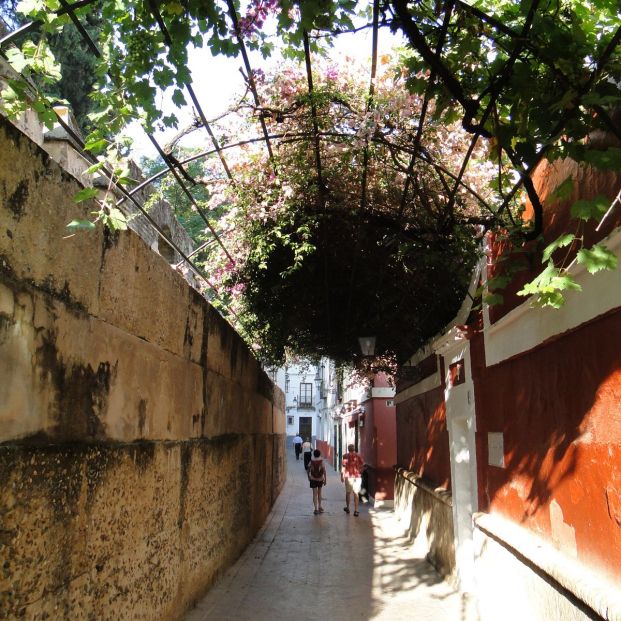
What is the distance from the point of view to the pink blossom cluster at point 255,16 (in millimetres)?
3270

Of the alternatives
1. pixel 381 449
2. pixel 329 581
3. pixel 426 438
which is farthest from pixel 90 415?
pixel 381 449

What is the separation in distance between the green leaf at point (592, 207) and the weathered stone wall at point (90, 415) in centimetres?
237

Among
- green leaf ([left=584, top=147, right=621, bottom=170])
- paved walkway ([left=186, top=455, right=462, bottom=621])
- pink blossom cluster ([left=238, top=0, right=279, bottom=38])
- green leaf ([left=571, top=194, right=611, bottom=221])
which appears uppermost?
pink blossom cluster ([left=238, top=0, right=279, bottom=38])

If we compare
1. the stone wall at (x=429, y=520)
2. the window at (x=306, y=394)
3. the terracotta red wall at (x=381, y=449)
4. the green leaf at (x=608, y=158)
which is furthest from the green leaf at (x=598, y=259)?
the window at (x=306, y=394)

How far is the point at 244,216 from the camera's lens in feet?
20.8

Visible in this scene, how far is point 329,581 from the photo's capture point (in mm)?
6848

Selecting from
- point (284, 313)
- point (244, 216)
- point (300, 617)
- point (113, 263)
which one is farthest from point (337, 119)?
point (300, 617)

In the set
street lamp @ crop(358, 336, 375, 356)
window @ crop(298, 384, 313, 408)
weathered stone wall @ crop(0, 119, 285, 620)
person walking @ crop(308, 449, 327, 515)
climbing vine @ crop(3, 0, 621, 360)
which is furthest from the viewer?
window @ crop(298, 384, 313, 408)

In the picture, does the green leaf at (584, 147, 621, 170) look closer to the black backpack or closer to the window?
the black backpack

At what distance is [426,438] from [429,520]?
47.5 inches

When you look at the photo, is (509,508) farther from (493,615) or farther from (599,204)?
(599,204)

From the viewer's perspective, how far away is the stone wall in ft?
22.5

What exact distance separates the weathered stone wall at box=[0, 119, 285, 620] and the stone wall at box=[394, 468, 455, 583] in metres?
2.90

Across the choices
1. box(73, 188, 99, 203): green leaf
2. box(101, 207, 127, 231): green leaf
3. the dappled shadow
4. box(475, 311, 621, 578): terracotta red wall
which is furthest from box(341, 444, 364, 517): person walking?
box(73, 188, 99, 203): green leaf
